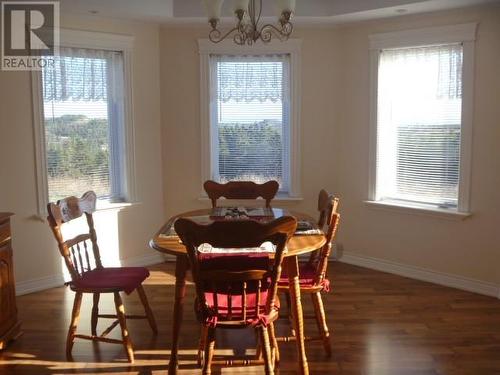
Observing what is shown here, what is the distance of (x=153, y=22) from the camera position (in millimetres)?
4895

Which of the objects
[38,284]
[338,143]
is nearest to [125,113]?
[38,284]

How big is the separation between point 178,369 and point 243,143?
8.51ft

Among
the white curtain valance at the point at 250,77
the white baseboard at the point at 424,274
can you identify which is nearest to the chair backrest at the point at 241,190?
the white curtain valance at the point at 250,77

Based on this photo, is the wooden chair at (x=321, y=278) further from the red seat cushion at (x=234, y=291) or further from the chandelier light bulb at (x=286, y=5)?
the chandelier light bulb at (x=286, y=5)

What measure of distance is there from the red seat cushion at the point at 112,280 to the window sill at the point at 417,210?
7.92 feet

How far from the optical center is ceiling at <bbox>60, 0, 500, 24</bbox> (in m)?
4.33

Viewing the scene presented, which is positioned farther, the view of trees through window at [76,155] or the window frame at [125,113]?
the view of trees through window at [76,155]

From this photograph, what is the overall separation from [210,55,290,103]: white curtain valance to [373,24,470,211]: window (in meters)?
0.89

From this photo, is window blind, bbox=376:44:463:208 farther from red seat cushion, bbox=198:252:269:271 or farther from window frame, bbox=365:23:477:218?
red seat cushion, bbox=198:252:269:271

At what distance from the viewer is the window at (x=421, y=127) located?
4422 mm

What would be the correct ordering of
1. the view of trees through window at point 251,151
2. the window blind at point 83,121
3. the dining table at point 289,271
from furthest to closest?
the view of trees through window at point 251,151, the window blind at point 83,121, the dining table at point 289,271

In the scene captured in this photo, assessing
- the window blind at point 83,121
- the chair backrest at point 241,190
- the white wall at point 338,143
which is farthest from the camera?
the white wall at point 338,143

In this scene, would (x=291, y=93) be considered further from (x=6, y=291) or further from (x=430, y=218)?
(x=6, y=291)

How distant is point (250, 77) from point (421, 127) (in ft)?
5.21
